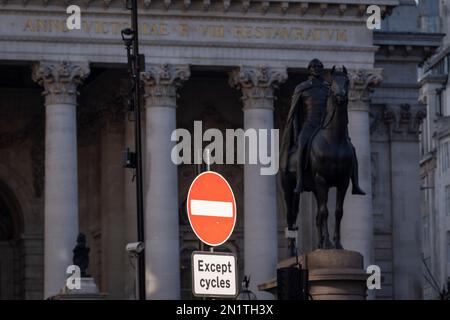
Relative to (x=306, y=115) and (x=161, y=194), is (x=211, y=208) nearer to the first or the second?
(x=306, y=115)

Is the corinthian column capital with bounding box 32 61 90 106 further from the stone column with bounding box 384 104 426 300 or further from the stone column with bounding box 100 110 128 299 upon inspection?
the stone column with bounding box 384 104 426 300

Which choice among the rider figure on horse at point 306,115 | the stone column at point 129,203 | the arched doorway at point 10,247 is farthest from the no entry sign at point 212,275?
the arched doorway at point 10,247

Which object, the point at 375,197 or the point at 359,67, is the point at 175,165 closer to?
the point at 359,67

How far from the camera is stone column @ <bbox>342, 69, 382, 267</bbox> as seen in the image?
6481 centimetres

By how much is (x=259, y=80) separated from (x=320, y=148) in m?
29.7

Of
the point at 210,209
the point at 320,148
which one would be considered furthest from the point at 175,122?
the point at 210,209

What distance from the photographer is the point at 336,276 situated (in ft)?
109

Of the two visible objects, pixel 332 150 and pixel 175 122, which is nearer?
pixel 332 150

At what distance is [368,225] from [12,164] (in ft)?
54.7

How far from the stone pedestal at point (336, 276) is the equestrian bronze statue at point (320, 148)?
1064 mm

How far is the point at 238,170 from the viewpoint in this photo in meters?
71.3

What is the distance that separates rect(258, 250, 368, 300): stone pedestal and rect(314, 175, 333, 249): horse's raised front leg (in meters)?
0.96

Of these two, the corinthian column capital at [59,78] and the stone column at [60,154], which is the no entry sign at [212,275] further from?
the corinthian column capital at [59,78]
